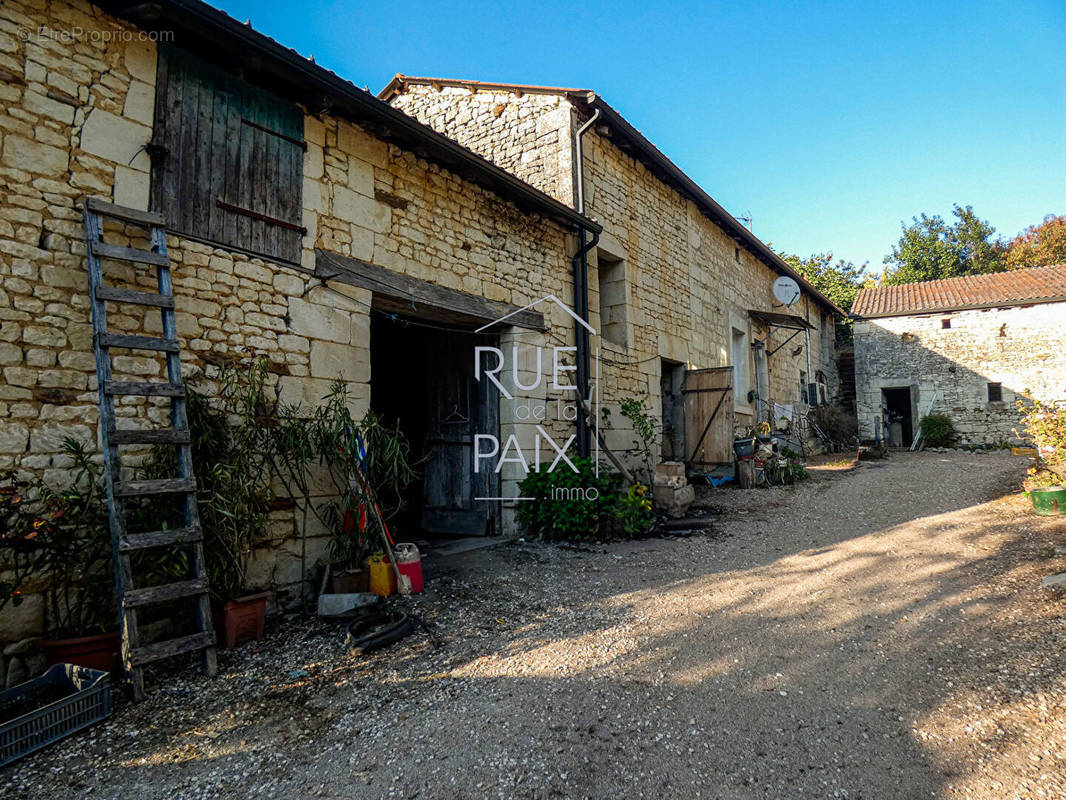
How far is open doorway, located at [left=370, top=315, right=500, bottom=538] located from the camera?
20.1ft

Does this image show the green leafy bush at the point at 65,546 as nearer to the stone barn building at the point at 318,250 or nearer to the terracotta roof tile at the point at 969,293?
the stone barn building at the point at 318,250

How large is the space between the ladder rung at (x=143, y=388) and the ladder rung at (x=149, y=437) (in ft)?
0.67

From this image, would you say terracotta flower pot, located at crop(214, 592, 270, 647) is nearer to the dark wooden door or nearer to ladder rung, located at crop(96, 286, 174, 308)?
ladder rung, located at crop(96, 286, 174, 308)

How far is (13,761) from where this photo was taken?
214 centimetres

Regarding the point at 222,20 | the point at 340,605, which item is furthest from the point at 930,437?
the point at 222,20

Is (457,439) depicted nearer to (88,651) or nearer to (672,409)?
(88,651)

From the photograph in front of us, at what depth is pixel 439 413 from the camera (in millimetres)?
6566

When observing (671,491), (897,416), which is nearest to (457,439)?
(671,491)

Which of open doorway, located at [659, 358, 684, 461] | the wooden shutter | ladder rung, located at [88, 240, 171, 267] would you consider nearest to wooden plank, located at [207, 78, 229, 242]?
the wooden shutter

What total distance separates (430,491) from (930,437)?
1478cm

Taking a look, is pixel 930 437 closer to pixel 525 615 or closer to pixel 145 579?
pixel 525 615

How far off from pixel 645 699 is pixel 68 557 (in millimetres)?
2984

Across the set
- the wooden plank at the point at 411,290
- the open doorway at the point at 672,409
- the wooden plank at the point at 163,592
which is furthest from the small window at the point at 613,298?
the wooden plank at the point at 163,592

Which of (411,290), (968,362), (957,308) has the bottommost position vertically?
(411,290)
